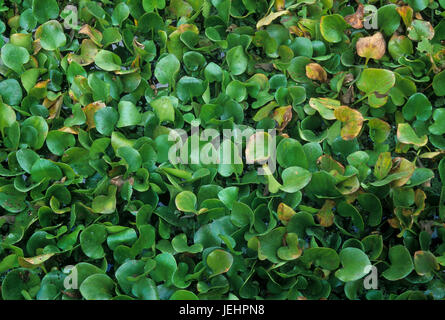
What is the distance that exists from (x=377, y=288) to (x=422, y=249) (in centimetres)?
13

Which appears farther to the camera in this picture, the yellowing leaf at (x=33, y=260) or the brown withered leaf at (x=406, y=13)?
the brown withered leaf at (x=406, y=13)

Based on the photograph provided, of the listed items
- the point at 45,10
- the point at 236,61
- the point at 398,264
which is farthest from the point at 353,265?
the point at 45,10

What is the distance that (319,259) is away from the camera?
0.99 m

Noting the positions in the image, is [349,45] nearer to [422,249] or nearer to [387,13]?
[387,13]

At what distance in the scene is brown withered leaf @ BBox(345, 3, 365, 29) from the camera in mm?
1327

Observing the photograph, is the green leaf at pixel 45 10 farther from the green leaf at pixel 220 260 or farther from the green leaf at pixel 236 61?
the green leaf at pixel 220 260

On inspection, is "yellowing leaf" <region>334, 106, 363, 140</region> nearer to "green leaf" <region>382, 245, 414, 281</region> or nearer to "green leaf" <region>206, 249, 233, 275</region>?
"green leaf" <region>382, 245, 414, 281</region>

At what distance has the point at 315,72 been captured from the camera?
49.5 inches

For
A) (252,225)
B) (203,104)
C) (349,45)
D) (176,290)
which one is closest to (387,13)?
(349,45)

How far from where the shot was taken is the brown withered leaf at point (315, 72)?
125cm

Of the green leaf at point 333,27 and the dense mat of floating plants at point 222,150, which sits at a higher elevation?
the green leaf at point 333,27

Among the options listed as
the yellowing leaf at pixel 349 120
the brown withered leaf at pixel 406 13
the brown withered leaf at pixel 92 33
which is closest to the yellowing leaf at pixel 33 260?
the brown withered leaf at pixel 92 33

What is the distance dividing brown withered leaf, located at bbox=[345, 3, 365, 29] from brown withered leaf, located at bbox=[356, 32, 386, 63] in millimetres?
72

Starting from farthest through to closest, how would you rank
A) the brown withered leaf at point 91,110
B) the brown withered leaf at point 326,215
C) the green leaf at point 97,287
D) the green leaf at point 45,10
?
the green leaf at point 45,10 → the brown withered leaf at point 91,110 → the brown withered leaf at point 326,215 → the green leaf at point 97,287
